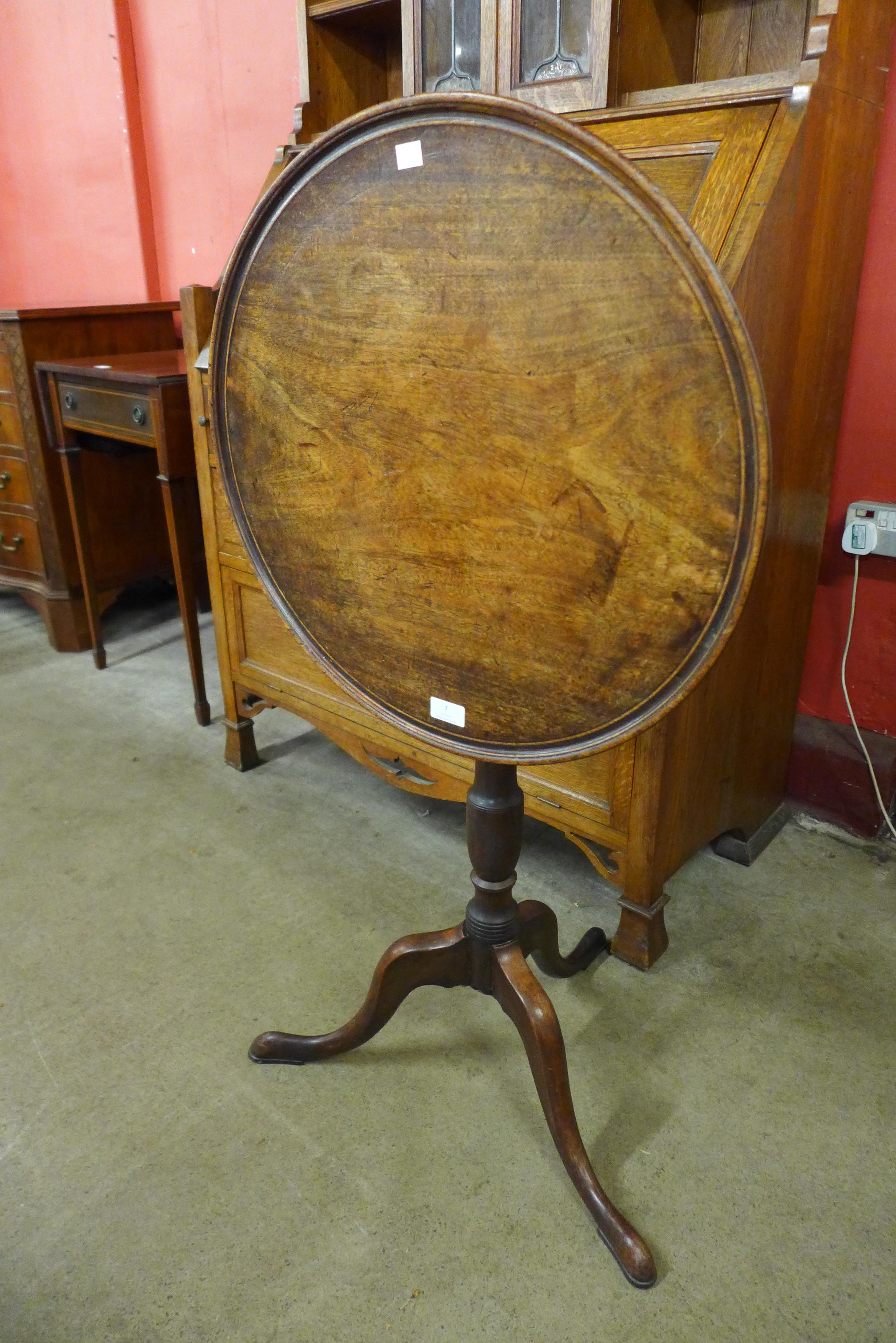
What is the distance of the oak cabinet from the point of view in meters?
1.35

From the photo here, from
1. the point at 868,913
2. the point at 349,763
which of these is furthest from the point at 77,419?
the point at 868,913

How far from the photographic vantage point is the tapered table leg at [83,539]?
273 cm

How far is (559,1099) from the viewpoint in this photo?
1.24 m

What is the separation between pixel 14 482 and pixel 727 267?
2545mm

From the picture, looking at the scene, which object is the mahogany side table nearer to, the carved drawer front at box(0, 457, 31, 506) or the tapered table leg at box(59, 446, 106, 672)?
the tapered table leg at box(59, 446, 106, 672)

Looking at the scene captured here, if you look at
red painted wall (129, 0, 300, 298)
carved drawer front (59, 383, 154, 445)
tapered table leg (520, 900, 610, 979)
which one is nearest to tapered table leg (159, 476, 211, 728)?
carved drawer front (59, 383, 154, 445)

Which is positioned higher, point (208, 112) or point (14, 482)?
point (208, 112)

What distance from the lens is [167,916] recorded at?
1.83 m

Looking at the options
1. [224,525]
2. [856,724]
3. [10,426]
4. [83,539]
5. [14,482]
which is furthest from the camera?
[14,482]

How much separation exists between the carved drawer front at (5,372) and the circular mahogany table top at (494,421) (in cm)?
203

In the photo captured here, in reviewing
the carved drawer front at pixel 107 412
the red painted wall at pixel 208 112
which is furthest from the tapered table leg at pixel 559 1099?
the red painted wall at pixel 208 112

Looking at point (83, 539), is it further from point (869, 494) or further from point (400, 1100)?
point (869, 494)

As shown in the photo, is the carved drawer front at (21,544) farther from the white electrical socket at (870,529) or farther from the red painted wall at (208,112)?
the white electrical socket at (870,529)

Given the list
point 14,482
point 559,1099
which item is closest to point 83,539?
point 14,482
